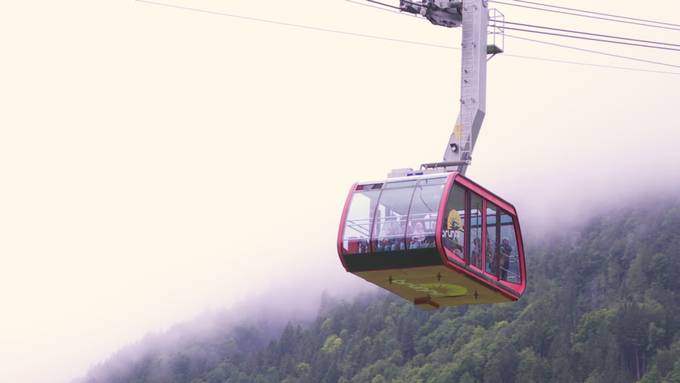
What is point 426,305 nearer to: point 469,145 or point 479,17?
point 469,145

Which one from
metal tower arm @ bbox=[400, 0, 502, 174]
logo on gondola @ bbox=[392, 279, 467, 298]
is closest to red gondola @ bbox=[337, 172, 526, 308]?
logo on gondola @ bbox=[392, 279, 467, 298]

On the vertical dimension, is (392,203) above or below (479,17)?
below

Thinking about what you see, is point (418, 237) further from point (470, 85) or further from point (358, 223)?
point (470, 85)

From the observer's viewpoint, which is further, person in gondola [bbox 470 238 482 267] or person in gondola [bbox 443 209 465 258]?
person in gondola [bbox 470 238 482 267]

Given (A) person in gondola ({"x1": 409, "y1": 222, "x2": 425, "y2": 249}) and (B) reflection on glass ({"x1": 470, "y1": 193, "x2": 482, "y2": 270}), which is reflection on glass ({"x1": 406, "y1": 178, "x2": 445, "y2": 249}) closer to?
(A) person in gondola ({"x1": 409, "y1": 222, "x2": 425, "y2": 249})

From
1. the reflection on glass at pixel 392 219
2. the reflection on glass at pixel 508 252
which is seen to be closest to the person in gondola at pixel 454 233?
the reflection on glass at pixel 392 219

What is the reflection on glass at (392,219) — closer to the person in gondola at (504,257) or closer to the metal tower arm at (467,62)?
the metal tower arm at (467,62)

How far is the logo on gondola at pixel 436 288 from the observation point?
50.8 m

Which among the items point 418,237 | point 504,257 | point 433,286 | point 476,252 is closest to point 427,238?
point 418,237

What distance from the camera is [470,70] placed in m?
52.4

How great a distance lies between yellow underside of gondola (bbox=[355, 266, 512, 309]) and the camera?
49.5 m

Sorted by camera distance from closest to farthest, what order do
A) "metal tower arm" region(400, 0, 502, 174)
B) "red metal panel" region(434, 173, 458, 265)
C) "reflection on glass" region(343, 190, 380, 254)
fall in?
"red metal panel" region(434, 173, 458, 265), "reflection on glass" region(343, 190, 380, 254), "metal tower arm" region(400, 0, 502, 174)

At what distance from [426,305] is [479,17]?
9155mm

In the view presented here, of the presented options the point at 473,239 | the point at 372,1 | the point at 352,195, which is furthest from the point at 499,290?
the point at 372,1
